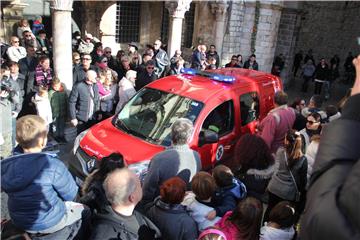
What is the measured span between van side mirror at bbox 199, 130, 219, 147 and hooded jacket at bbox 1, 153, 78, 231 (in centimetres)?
268

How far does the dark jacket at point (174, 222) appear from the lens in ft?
9.63

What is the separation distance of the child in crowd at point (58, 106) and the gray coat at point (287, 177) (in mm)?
4578

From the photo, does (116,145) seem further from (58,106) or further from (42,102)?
(58,106)

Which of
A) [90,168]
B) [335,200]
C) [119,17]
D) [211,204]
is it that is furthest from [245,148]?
[119,17]

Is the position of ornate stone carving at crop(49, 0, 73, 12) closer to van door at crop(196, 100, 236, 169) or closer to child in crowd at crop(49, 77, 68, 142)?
child in crowd at crop(49, 77, 68, 142)

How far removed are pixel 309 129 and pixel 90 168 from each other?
3233 millimetres

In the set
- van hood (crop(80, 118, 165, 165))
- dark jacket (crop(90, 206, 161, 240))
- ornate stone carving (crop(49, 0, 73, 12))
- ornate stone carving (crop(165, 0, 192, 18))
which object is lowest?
van hood (crop(80, 118, 165, 165))

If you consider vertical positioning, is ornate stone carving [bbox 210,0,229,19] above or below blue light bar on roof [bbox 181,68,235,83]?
above

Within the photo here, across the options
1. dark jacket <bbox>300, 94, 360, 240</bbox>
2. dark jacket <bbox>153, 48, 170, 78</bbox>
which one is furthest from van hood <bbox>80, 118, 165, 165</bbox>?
dark jacket <bbox>153, 48, 170, 78</bbox>

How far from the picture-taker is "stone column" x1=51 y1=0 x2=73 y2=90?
7.63m

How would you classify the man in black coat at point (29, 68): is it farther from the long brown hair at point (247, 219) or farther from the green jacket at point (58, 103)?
the long brown hair at point (247, 219)

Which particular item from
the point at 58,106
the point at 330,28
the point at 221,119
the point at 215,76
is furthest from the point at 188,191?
the point at 330,28

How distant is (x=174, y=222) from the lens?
9.66 ft

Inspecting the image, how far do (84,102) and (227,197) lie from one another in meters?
4.20
